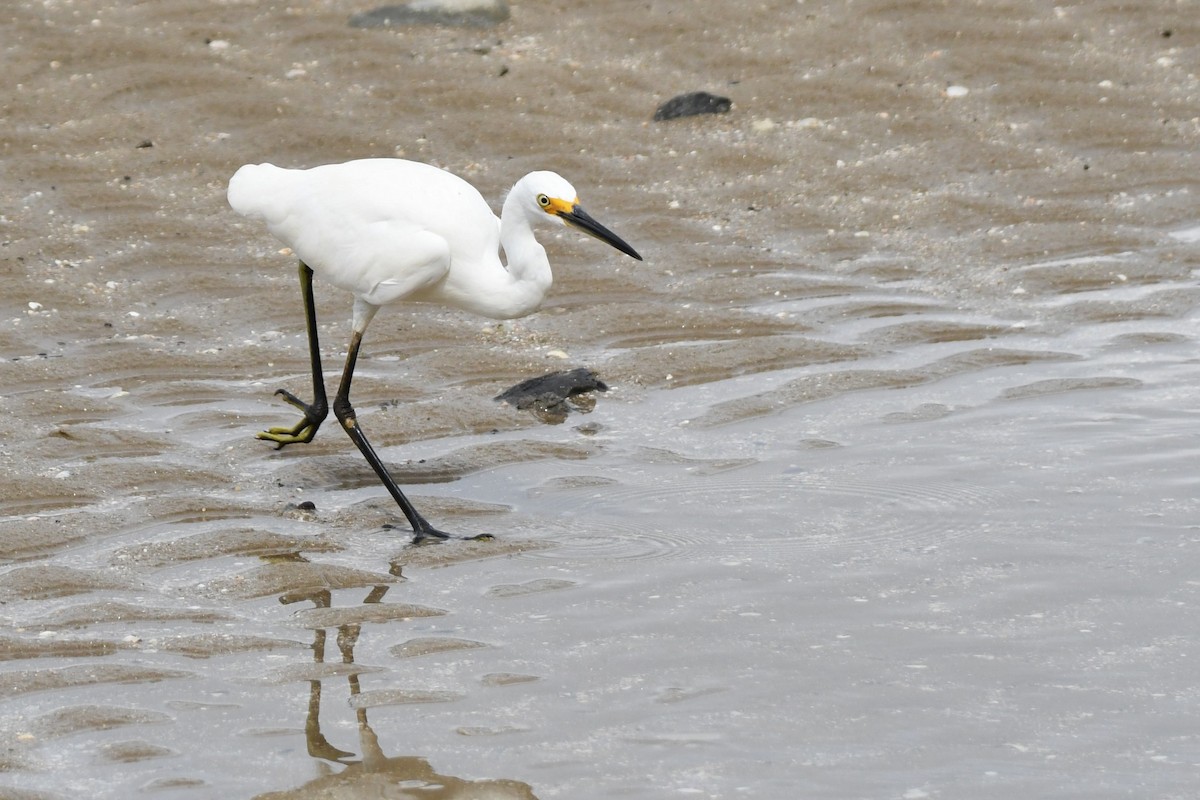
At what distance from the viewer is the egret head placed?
5.84 metres

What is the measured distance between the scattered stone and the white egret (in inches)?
197

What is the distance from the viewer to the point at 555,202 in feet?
19.2

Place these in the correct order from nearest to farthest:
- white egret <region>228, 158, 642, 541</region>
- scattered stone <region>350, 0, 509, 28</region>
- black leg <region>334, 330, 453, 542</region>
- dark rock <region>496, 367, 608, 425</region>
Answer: black leg <region>334, 330, 453, 542</region>, white egret <region>228, 158, 642, 541</region>, dark rock <region>496, 367, 608, 425</region>, scattered stone <region>350, 0, 509, 28</region>

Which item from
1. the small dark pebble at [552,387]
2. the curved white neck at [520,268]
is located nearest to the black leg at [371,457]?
the curved white neck at [520,268]

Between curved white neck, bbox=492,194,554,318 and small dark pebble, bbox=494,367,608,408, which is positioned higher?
curved white neck, bbox=492,194,554,318

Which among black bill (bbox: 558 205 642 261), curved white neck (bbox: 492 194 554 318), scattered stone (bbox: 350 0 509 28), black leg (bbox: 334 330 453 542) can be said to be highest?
scattered stone (bbox: 350 0 509 28)

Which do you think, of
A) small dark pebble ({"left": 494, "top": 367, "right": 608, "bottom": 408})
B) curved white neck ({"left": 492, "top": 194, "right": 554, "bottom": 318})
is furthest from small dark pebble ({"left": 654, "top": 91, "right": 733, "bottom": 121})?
curved white neck ({"left": 492, "top": 194, "right": 554, "bottom": 318})

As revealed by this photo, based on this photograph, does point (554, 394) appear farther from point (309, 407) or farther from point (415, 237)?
point (415, 237)

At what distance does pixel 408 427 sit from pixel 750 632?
2.28m

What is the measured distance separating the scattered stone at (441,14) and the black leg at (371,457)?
5300 millimetres

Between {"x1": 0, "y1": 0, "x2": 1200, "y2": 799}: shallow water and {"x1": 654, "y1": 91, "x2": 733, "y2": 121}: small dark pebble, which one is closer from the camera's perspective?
{"x1": 0, "y1": 0, "x2": 1200, "y2": 799}: shallow water

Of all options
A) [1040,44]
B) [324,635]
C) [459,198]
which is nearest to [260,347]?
[459,198]

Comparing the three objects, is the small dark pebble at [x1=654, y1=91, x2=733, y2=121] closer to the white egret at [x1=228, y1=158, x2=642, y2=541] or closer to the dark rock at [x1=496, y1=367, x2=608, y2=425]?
the dark rock at [x1=496, y1=367, x2=608, y2=425]

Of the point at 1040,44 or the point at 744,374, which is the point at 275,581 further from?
the point at 1040,44
